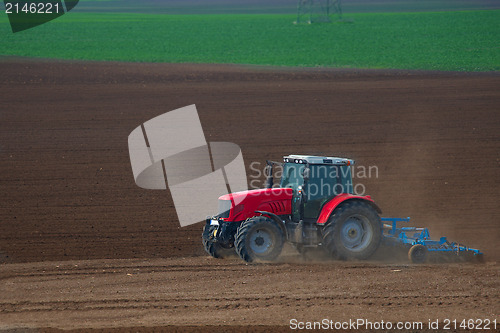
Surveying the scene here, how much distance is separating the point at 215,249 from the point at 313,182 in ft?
6.80

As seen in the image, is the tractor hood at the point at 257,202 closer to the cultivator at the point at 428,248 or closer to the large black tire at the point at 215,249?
the large black tire at the point at 215,249

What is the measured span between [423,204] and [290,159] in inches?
214

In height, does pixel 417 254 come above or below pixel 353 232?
below

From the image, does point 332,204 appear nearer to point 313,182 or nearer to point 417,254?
point 313,182

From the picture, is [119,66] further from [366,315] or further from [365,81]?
[366,315]

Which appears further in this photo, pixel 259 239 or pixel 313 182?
pixel 313 182

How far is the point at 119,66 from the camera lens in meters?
37.0

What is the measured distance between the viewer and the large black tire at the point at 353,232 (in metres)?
11.8

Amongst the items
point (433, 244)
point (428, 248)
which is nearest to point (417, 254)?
point (428, 248)

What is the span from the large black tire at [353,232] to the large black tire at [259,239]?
2.72 ft

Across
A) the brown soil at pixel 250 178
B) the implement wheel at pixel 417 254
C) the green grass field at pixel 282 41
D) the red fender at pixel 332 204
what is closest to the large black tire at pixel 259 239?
the brown soil at pixel 250 178

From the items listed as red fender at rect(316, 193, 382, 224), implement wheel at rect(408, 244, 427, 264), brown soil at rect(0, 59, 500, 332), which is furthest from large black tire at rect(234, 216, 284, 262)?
implement wheel at rect(408, 244, 427, 264)

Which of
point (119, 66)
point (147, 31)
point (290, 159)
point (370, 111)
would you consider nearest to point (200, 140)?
point (370, 111)

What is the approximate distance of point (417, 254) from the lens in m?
12.1
